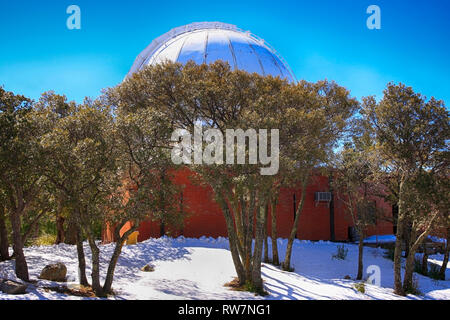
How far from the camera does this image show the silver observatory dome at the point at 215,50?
71.1 feet

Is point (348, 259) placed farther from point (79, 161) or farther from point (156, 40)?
point (156, 40)

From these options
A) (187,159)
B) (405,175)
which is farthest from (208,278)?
(405,175)

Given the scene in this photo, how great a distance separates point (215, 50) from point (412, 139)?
13640 mm

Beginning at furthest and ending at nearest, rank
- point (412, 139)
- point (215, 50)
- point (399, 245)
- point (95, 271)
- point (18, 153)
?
1. point (215, 50)
2. point (399, 245)
3. point (412, 139)
4. point (95, 271)
5. point (18, 153)

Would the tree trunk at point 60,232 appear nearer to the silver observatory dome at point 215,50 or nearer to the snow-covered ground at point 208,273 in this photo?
the snow-covered ground at point 208,273

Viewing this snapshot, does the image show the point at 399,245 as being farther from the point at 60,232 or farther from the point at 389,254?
the point at 60,232

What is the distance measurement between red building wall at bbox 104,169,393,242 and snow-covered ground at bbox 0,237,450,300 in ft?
3.25

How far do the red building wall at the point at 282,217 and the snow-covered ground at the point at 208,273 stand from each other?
39.0 inches

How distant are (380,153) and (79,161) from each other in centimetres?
831

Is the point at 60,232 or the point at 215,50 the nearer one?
the point at 60,232

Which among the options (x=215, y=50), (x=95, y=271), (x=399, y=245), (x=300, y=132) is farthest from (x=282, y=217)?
(x=95, y=271)

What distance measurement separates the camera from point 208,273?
13734 millimetres

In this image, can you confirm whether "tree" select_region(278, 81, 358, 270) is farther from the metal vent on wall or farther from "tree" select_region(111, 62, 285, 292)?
the metal vent on wall

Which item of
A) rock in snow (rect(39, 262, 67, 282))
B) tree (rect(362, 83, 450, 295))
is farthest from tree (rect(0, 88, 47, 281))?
tree (rect(362, 83, 450, 295))
